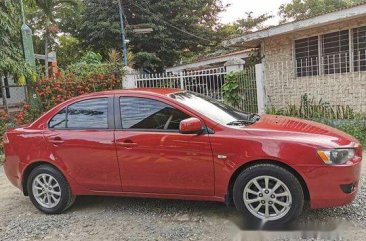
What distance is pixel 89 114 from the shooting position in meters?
5.06

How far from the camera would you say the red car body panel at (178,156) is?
13.3 ft

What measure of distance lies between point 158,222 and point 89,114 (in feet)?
5.40

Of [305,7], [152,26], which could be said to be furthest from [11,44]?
[305,7]

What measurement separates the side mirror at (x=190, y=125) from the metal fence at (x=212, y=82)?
23.4ft

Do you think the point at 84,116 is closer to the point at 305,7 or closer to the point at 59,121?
the point at 59,121

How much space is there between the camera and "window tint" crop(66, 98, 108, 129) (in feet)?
16.3

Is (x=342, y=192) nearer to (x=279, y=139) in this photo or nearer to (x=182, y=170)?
(x=279, y=139)

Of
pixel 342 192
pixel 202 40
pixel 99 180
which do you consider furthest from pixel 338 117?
pixel 202 40

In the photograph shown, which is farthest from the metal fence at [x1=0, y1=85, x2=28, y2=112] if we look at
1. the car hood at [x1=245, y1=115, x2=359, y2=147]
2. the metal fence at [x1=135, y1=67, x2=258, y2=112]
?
the car hood at [x1=245, y1=115, x2=359, y2=147]

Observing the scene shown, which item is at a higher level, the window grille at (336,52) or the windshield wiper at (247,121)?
the window grille at (336,52)

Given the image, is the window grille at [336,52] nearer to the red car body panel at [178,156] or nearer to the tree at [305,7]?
the red car body panel at [178,156]

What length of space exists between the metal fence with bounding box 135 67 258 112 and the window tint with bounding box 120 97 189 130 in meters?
6.86

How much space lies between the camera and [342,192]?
4.01 meters

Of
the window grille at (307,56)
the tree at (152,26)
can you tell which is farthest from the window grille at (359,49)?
the tree at (152,26)
